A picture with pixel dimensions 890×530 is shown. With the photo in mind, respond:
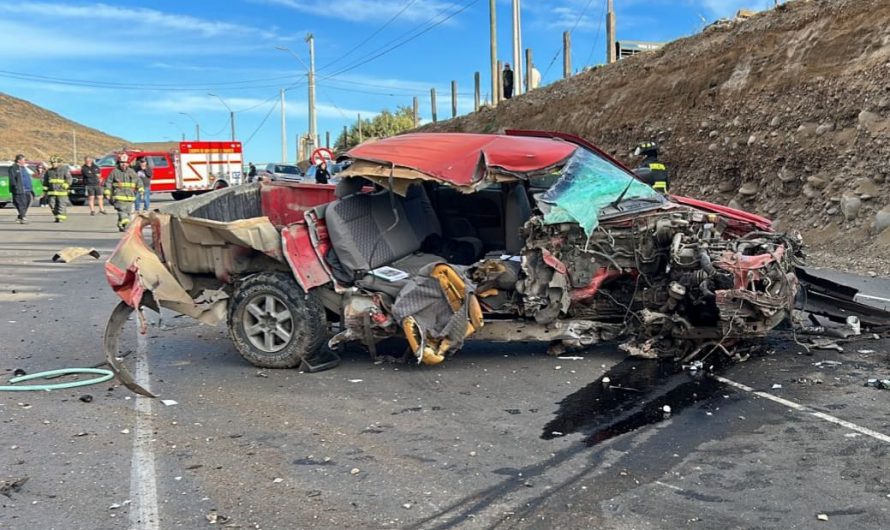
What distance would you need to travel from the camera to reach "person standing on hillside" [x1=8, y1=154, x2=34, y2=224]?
63.9 feet

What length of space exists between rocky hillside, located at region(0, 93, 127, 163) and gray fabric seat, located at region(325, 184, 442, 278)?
88.4 m

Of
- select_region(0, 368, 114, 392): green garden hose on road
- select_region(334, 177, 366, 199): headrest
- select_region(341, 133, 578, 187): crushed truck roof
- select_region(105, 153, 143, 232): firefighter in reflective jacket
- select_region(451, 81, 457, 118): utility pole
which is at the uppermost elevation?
select_region(451, 81, 457, 118): utility pole

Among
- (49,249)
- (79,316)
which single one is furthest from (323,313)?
(49,249)

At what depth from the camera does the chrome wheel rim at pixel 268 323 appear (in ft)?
18.9

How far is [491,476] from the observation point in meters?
3.70

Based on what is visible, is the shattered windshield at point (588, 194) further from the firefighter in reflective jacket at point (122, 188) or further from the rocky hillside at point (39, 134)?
the rocky hillside at point (39, 134)

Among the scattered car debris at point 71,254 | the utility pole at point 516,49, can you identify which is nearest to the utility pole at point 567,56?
the utility pole at point 516,49

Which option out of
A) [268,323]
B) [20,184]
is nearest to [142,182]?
[20,184]

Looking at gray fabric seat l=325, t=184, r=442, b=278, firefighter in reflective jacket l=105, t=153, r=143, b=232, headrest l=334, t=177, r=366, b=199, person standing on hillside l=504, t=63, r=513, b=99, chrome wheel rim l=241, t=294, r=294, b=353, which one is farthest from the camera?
person standing on hillside l=504, t=63, r=513, b=99

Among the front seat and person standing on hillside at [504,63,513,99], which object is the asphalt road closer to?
the front seat

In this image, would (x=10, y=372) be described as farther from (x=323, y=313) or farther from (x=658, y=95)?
(x=658, y=95)

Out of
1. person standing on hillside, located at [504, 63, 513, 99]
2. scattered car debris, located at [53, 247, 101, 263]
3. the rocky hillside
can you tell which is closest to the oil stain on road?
scattered car debris, located at [53, 247, 101, 263]

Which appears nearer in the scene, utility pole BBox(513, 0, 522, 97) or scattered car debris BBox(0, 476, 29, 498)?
scattered car debris BBox(0, 476, 29, 498)

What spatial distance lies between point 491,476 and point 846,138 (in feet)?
44.4
